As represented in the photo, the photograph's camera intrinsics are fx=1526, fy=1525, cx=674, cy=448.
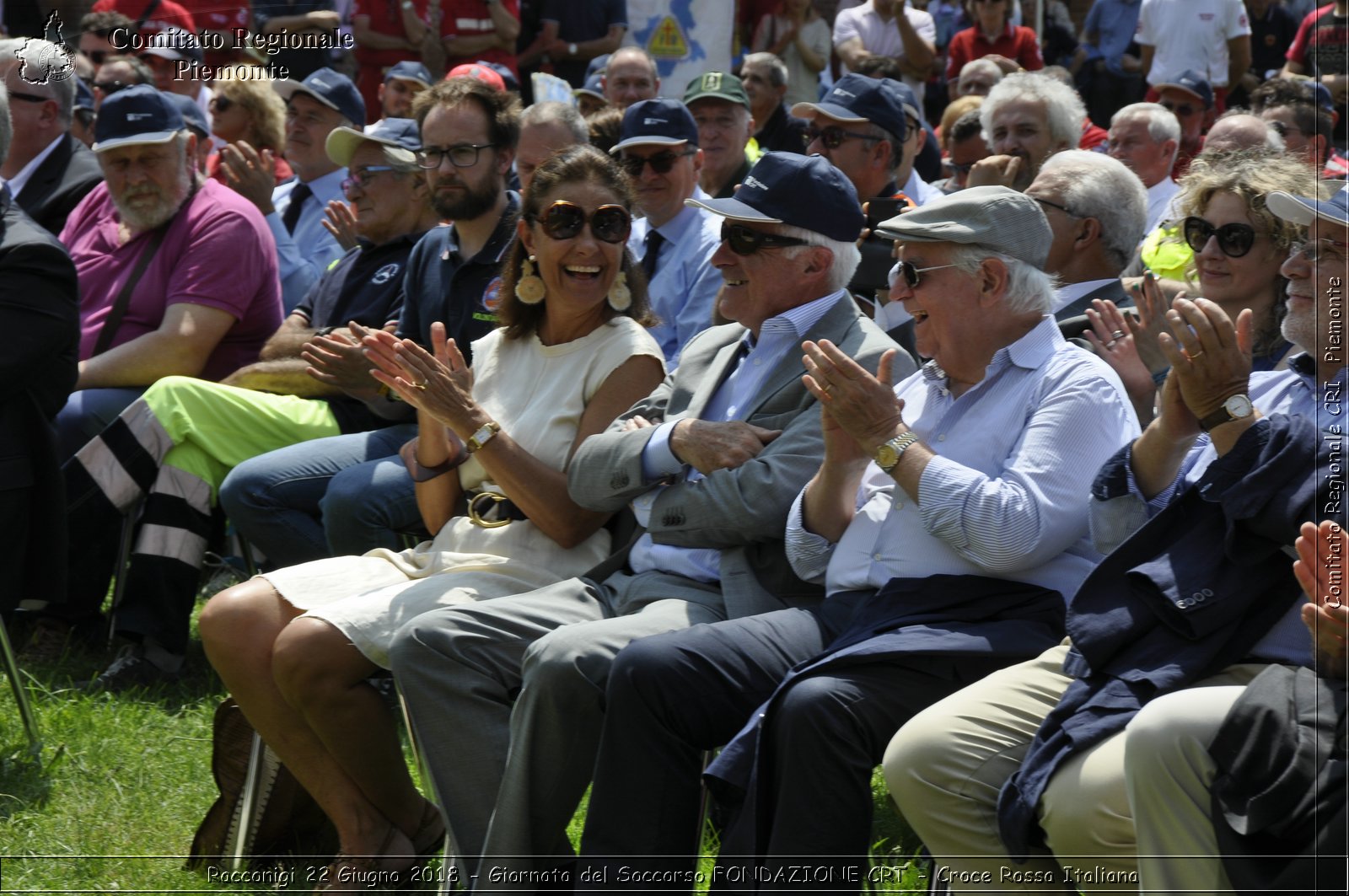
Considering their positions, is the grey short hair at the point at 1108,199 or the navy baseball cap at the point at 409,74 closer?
the grey short hair at the point at 1108,199

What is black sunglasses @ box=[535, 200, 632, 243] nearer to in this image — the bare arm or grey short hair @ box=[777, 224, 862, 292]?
grey short hair @ box=[777, 224, 862, 292]

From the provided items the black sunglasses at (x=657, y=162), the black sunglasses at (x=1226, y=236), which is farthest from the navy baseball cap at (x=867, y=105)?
the black sunglasses at (x=1226, y=236)

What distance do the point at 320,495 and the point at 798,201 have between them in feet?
7.13

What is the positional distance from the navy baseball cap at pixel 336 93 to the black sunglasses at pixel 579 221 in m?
3.63

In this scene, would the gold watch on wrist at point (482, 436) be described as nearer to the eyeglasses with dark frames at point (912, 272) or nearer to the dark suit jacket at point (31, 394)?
the eyeglasses with dark frames at point (912, 272)

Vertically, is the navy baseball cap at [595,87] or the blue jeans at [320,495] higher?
the navy baseball cap at [595,87]

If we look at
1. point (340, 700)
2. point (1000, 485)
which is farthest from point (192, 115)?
point (1000, 485)

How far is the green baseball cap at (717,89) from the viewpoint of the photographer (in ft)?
23.9

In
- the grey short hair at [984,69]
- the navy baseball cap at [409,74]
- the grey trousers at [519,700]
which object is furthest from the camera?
the grey short hair at [984,69]

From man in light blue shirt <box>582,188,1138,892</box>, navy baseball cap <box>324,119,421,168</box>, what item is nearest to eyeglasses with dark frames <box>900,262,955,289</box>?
man in light blue shirt <box>582,188,1138,892</box>

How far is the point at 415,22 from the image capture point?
401 inches

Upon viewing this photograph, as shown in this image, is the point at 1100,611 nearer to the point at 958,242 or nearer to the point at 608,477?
the point at 958,242

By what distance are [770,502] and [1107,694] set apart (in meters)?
0.98

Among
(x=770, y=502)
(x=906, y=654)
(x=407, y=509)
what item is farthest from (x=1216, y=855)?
(x=407, y=509)
